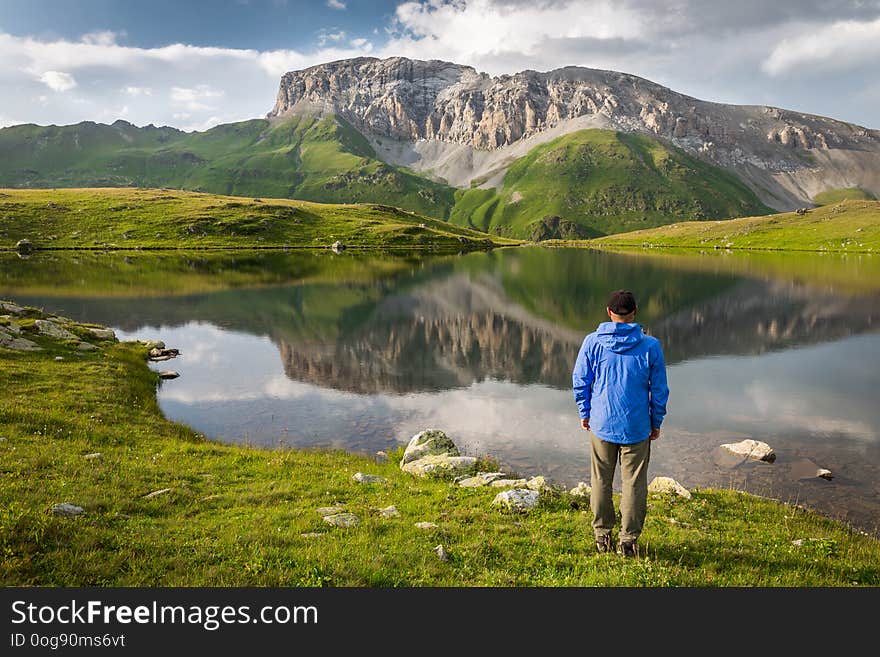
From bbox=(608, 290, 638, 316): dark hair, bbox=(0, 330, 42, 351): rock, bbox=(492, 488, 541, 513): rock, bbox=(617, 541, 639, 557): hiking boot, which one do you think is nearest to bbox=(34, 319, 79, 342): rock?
bbox=(0, 330, 42, 351): rock

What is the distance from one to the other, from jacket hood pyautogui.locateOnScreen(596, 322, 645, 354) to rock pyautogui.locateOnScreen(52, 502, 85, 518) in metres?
13.5

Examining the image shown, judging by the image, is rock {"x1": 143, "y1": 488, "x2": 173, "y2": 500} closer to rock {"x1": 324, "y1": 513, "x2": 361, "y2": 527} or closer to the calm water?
rock {"x1": 324, "y1": 513, "x2": 361, "y2": 527}

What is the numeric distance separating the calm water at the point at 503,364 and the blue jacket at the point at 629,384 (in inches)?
504

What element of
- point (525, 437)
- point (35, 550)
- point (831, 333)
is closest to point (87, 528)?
point (35, 550)

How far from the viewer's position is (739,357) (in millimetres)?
49156

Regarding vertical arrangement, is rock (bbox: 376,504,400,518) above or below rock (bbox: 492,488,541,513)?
below

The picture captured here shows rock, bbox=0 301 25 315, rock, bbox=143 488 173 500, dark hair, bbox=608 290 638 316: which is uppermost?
dark hair, bbox=608 290 638 316

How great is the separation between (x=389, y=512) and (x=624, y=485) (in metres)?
6.73

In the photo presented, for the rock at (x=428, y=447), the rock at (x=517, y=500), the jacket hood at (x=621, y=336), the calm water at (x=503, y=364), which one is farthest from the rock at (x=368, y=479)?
the jacket hood at (x=621, y=336)

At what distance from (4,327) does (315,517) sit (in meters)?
34.7

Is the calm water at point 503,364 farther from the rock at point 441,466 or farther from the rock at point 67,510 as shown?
the rock at point 67,510

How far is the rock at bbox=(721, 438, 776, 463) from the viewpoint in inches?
1011

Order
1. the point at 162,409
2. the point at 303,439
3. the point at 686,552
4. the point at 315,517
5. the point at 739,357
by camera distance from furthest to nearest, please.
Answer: the point at 739,357, the point at 162,409, the point at 303,439, the point at 315,517, the point at 686,552

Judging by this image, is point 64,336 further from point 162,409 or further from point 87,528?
point 87,528
